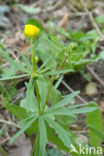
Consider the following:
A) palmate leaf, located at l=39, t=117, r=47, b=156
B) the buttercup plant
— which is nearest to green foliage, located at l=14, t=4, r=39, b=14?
the buttercup plant

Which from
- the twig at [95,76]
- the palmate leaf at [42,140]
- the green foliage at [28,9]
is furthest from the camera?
the green foliage at [28,9]

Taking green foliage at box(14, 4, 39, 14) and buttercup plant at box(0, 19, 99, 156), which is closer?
buttercup plant at box(0, 19, 99, 156)

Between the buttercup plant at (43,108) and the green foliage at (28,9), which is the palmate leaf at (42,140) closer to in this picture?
the buttercup plant at (43,108)

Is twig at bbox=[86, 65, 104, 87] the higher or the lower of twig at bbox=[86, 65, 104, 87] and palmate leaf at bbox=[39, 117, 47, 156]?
the higher

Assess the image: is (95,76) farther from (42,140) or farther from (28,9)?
(28,9)

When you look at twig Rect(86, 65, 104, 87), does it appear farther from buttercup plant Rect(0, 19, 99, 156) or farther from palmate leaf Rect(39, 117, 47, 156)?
palmate leaf Rect(39, 117, 47, 156)

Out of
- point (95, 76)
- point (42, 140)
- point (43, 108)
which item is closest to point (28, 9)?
point (95, 76)

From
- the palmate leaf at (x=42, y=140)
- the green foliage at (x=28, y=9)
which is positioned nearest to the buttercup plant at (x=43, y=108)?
the palmate leaf at (x=42, y=140)

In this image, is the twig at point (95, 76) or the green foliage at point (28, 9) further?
the green foliage at point (28, 9)

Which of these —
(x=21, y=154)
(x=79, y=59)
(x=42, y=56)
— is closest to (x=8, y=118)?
(x=21, y=154)

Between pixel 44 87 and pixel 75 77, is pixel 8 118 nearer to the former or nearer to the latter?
pixel 44 87

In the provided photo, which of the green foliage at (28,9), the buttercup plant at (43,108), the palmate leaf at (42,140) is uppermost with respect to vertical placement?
the green foliage at (28,9)

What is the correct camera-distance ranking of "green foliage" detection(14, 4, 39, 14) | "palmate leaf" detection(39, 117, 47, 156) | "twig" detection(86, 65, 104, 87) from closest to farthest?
1. "palmate leaf" detection(39, 117, 47, 156)
2. "twig" detection(86, 65, 104, 87)
3. "green foliage" detection(14, 4, 39, 14)

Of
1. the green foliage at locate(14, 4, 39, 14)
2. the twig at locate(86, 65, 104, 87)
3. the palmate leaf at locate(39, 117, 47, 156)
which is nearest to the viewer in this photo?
the palmate leaf at locate(39, 117, 47, 156)
